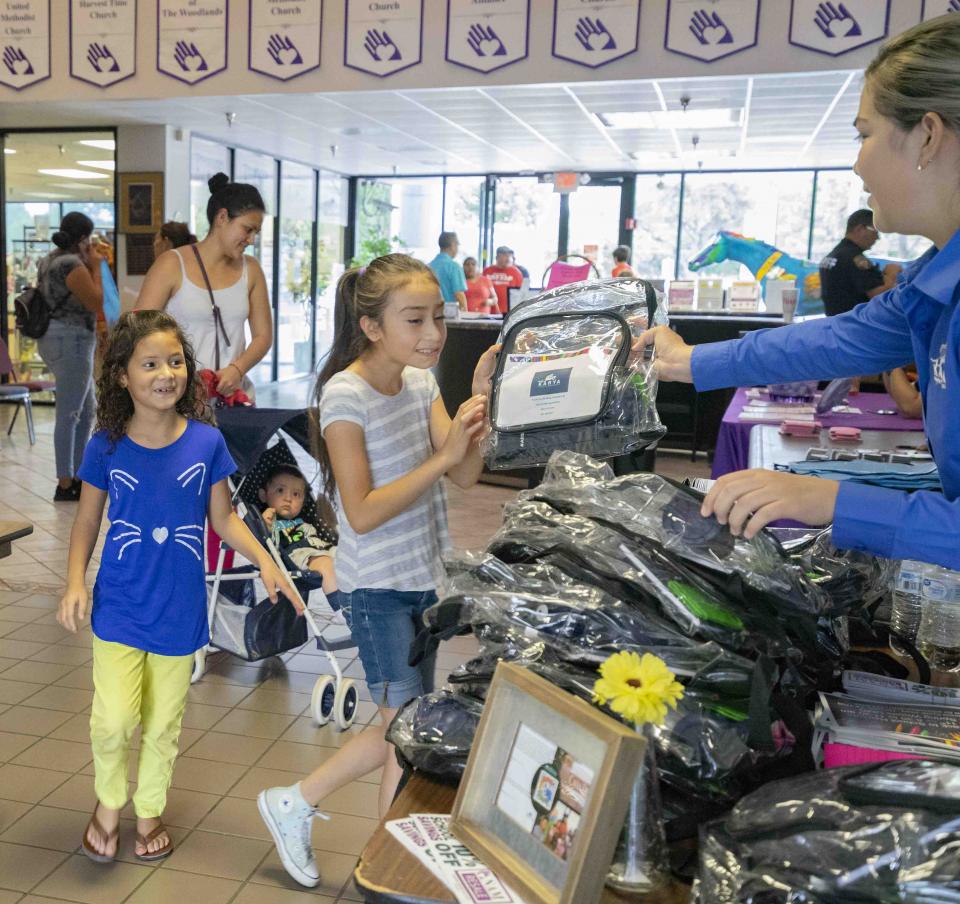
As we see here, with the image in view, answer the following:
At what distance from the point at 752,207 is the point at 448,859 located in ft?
49.5

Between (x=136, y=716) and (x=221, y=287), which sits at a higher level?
(x=221, y=287)

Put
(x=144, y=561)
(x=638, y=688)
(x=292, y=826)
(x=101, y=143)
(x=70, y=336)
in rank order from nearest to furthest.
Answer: (x=638, y=688) → (x=292, y=826) → (x=144, y=561) → (x=70, y=336) → (x=101, y=143)

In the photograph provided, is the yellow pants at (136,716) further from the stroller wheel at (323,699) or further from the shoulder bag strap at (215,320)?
the shoulder bag strap at (215,320)

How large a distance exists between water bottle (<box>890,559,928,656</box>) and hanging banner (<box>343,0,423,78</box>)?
13.3 ft

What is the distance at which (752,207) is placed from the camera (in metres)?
15.1

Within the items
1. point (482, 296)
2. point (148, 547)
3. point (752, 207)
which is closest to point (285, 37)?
point (148, 547)

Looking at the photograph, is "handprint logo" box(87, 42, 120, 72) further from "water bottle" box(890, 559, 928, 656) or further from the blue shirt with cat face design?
"water bottle" box(890, 559, 928, 656)

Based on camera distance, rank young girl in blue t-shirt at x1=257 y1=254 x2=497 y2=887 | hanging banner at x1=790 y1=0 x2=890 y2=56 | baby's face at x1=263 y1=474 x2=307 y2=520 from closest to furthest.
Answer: young girl in blue t-shirt at x1=257 y1=254 x2=497 y2=887 < baby's face at x1=263 y1=474 x2=307 y2=520 < hanging banner at x1=790 y1=0 x2=890 y2=56

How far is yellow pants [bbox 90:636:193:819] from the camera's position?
2.46m

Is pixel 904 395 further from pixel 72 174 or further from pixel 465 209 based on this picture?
pixel 465 209

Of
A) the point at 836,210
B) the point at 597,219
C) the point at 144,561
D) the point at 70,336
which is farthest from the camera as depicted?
the point at 597,219

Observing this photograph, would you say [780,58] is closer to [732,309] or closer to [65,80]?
[65,80]

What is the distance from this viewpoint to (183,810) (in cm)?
285

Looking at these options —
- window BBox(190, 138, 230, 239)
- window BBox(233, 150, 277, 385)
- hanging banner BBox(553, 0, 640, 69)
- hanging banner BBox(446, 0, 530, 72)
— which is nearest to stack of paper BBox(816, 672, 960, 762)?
hanging banner BBox(553, 0, 640, 69)
